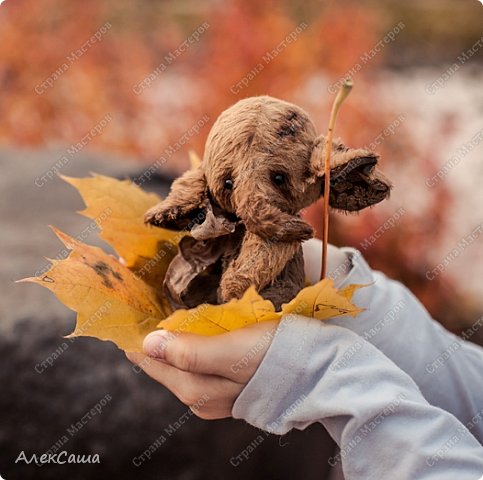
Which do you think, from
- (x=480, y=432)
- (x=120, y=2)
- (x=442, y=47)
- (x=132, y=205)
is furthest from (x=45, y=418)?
(x=442, y=47)

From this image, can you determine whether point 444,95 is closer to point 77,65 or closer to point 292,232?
point 77,65

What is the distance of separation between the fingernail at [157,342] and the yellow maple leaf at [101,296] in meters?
0.03

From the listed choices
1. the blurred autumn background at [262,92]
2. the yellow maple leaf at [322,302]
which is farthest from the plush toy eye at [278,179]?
the blurred autumn background at [262,92]

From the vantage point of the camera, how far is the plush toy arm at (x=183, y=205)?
716mm

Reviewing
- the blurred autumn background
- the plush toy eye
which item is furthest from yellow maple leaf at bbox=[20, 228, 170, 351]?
the blurred autumn background

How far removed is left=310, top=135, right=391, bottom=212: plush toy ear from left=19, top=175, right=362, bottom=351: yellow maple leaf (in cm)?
11

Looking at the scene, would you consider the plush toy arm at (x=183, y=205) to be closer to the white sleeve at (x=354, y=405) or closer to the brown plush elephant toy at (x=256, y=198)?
the brown plush elephant toy at (x=256, y=198)

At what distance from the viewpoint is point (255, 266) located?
675mm

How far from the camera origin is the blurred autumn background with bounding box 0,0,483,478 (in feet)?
5.38

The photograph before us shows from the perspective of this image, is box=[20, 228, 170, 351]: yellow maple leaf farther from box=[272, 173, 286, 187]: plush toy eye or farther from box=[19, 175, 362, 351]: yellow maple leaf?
box=[272, 173, 286, 187]: plush toy eye

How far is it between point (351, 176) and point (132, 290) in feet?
0.97

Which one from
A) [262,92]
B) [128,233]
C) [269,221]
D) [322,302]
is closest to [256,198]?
[269,221]

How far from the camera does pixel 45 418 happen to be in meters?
1.10

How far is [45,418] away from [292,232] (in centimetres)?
68
